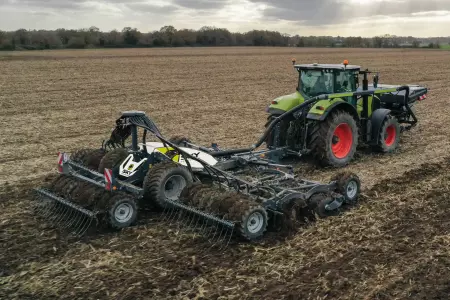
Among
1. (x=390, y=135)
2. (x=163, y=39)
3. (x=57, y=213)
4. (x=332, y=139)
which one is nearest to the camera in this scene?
(x=57, y=213)

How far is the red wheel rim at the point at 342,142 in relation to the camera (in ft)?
29.7

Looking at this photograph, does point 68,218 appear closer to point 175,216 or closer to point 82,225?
point 82,225

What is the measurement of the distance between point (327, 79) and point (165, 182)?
14.6 feet

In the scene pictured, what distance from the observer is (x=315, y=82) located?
953 centimetres

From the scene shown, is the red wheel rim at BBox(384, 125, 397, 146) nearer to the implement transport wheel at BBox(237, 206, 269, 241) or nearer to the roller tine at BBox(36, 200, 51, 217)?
the implement transport wheel at BBox(237, 206, 269, 241)

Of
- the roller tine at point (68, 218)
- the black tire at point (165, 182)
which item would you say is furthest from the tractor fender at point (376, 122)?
the roller tine at point (68, 218)

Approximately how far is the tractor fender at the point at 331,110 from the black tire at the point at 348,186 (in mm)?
1723

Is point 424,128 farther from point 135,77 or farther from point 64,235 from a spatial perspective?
point 135,77

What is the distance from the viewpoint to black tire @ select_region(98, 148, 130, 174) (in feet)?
23.4

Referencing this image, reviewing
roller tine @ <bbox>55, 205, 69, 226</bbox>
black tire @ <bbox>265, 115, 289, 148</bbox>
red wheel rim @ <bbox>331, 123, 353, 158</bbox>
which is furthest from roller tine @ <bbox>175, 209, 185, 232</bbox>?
red wheel rim @ <bbox>331, 123, 353, 158</bbox>

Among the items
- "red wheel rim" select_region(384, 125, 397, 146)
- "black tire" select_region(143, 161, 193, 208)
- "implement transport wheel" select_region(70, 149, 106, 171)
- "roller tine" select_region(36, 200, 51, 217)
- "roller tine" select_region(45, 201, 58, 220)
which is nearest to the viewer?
"black tire" select_region(143, 161, 193, 208)

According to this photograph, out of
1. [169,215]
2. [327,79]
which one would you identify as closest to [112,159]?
[169,215]

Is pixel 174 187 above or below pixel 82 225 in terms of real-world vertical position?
above

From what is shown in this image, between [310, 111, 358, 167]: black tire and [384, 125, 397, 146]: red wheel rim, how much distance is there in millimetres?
1382
